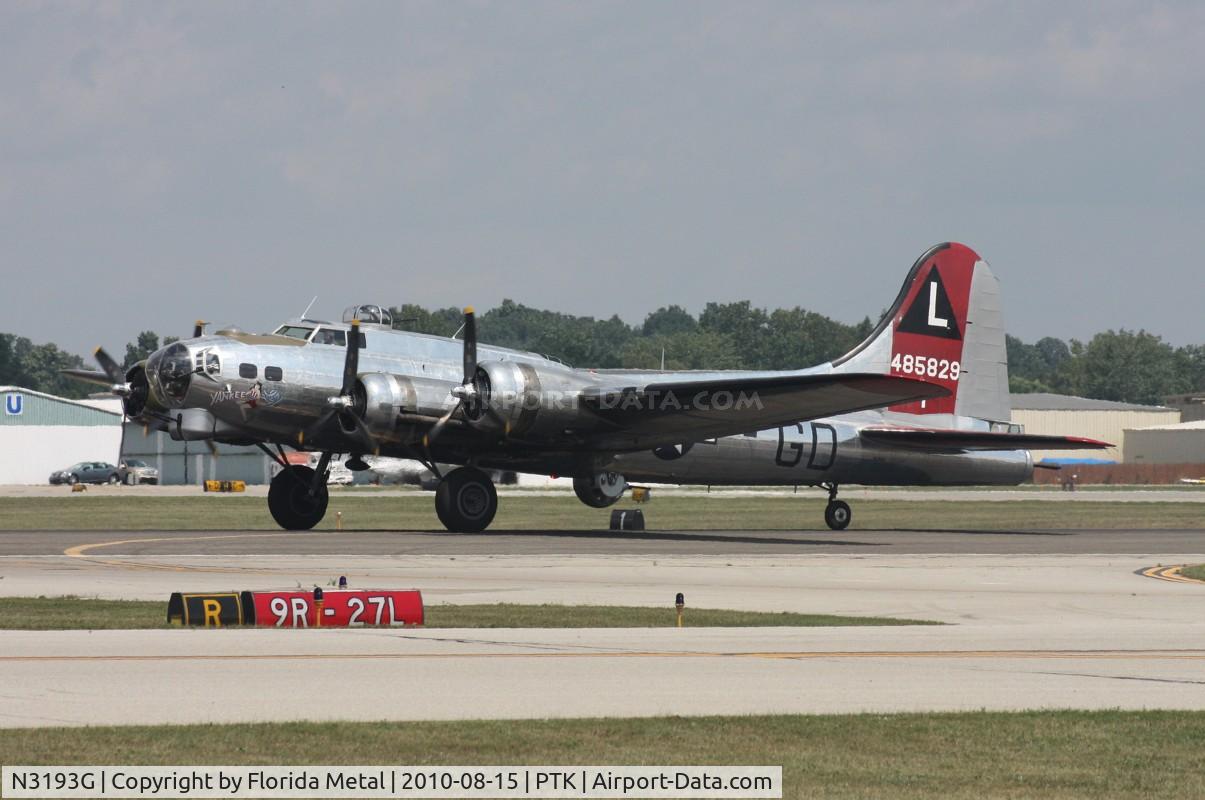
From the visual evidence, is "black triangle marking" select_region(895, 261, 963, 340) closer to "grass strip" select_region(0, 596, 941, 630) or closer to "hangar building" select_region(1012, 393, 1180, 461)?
"grass strip" select_region(0, 596, 941, 630)

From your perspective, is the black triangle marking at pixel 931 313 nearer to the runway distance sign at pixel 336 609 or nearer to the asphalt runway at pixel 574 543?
the asphalt runway at pixel 574 543

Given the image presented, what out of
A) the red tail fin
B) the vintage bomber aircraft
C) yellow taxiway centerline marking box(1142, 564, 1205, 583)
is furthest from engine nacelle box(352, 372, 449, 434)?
the red tail fin

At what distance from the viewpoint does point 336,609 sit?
18672 millimetres

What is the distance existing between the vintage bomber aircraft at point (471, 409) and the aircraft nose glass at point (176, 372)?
3 centimetres

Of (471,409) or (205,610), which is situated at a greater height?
(471,409)

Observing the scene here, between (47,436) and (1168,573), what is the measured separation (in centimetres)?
10422

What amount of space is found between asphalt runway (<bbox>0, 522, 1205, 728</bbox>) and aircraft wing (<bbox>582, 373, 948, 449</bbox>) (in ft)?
19.1

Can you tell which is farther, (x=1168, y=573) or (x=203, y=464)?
(x=203, y=464)

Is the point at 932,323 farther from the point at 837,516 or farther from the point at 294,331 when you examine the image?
the point at 294,331

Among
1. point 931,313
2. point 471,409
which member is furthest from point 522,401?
point 931,313

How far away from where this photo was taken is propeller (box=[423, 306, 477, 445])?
3641cm

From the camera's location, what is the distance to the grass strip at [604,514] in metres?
50.5

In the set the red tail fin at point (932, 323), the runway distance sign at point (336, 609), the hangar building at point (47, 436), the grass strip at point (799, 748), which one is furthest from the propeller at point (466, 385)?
the hangar building at point (47, 436)

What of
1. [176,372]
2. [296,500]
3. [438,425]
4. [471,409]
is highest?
[176,372]
